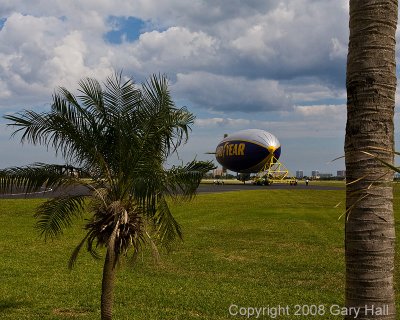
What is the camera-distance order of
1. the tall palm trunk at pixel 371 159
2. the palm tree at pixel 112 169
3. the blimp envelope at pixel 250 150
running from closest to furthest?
the tall palm trunk at pixel 371 159 < the palm tree at pixel 112 169 < the blimp envelope at pixel 250 150

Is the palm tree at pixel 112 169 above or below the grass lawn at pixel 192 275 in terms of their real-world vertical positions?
above

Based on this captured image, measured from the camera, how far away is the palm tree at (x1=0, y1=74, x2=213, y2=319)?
8766 millimetres

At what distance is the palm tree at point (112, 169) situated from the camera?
8.77 metres

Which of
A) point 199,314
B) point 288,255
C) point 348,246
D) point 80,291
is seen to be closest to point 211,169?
point 199,314

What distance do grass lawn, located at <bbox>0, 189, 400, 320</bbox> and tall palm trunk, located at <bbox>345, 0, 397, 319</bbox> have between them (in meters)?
6.12

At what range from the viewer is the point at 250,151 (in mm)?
71750

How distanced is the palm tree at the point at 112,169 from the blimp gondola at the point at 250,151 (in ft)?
206

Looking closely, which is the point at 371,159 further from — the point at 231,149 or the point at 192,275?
the point at 231,149

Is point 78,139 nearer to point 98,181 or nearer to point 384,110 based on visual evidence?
point 98,181

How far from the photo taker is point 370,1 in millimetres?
4242

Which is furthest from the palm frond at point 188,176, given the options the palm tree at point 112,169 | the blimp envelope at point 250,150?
the blimp envelope at point 250,150

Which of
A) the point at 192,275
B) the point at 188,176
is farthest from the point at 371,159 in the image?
the point at 192,275
